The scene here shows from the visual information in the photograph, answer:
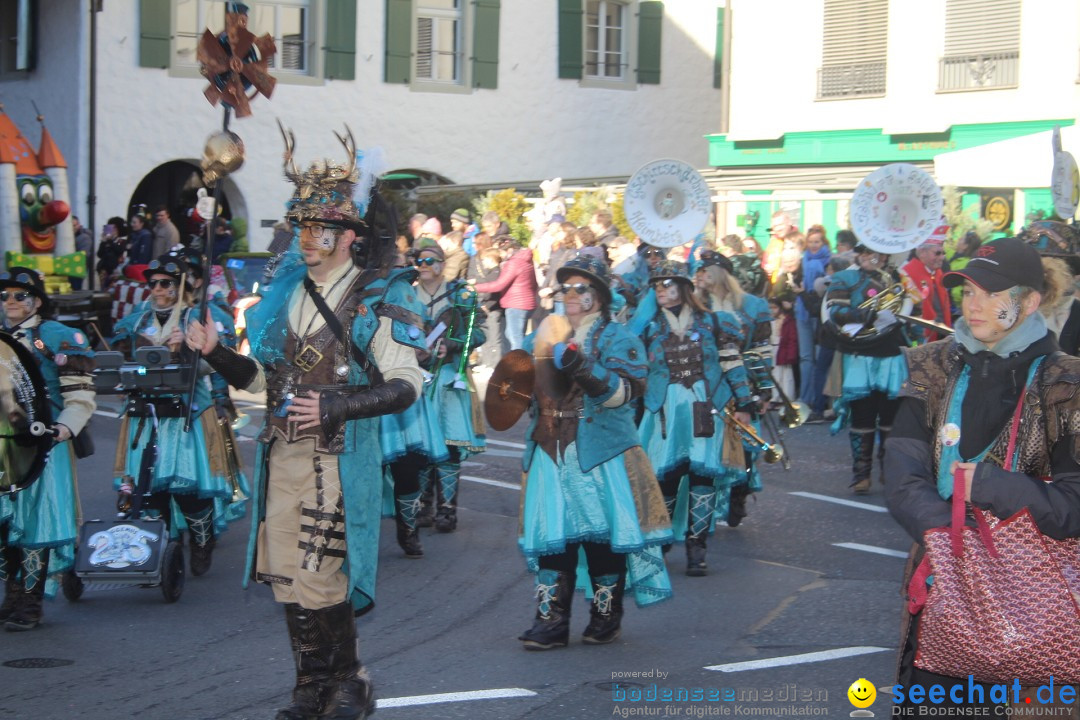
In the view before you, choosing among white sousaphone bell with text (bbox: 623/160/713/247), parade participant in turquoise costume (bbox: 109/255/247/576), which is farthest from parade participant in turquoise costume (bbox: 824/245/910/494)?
parade participant in turquoise costume (bbox: 109/255/247/576)

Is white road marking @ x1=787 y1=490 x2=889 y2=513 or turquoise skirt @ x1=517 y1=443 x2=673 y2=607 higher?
turquoise skirt @ x1=517 y1=443 x2=673 y2=607

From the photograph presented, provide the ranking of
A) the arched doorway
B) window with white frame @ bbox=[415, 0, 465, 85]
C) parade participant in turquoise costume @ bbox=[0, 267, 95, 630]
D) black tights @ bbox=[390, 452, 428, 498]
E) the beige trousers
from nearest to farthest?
the beige trousers → parade participant in turquoise costume @ bbox=[0, 267, 95, 630] → black tights @ bbox=[390, 452, 428, 498] → the arched doorway → window with white frame @ bbox=[415, 0, 465, 85]

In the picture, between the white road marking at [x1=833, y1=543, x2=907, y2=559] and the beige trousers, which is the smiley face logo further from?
the white road marking at [x1=833, y1=543, x2=907, y2=559]

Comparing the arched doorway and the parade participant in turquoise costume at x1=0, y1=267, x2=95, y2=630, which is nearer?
the parade participant in turquoise costume at x1=0, y1=267, x2=95, y2=630

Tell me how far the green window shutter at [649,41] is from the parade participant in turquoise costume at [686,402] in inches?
804

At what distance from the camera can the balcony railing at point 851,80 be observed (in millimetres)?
23000

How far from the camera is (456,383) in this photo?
31.9 feet

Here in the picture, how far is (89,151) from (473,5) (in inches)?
296

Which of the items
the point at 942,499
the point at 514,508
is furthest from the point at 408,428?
the point at 942,499

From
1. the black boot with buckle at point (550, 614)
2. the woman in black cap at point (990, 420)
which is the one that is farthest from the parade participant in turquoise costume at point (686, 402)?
the woman in black cap at point (990, 420)

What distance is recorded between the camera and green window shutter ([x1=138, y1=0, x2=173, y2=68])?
2341cm

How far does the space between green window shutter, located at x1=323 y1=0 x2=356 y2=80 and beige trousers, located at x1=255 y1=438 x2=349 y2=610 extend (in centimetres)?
2078

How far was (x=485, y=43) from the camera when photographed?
26.6m

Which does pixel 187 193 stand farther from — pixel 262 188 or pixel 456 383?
pixel 456 383
